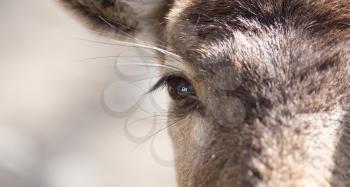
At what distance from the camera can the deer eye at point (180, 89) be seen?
5.61 metres

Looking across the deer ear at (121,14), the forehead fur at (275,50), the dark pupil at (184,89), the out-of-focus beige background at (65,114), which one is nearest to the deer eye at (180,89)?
the dark pupil at (184,89)

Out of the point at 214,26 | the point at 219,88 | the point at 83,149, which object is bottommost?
the point at 83,149

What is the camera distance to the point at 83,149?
11.9 m

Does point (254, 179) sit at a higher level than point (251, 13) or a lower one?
lower

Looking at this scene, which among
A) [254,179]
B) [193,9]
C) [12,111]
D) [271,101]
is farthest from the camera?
[12,111]

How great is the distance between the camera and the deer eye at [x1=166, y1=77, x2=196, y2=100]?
5.61 m

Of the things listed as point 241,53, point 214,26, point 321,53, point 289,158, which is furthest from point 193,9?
point 289,158

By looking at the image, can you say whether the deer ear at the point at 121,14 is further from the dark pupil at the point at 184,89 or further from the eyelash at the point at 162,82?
the dark pupil at the point at 184,89

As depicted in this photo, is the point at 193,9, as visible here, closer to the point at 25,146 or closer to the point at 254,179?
the point at 254,179

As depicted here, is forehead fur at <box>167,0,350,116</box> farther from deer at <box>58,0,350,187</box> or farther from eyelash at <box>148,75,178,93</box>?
eyelash at <box>148,75,178,93</box>

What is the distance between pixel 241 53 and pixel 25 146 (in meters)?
7.48

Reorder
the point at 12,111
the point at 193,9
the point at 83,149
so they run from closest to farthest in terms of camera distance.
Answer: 1. the point at 193,9
2. the point at 83,149
3. the point at 12,111

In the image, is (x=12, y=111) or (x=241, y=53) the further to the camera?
(x=12, y=111)

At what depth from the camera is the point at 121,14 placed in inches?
264
